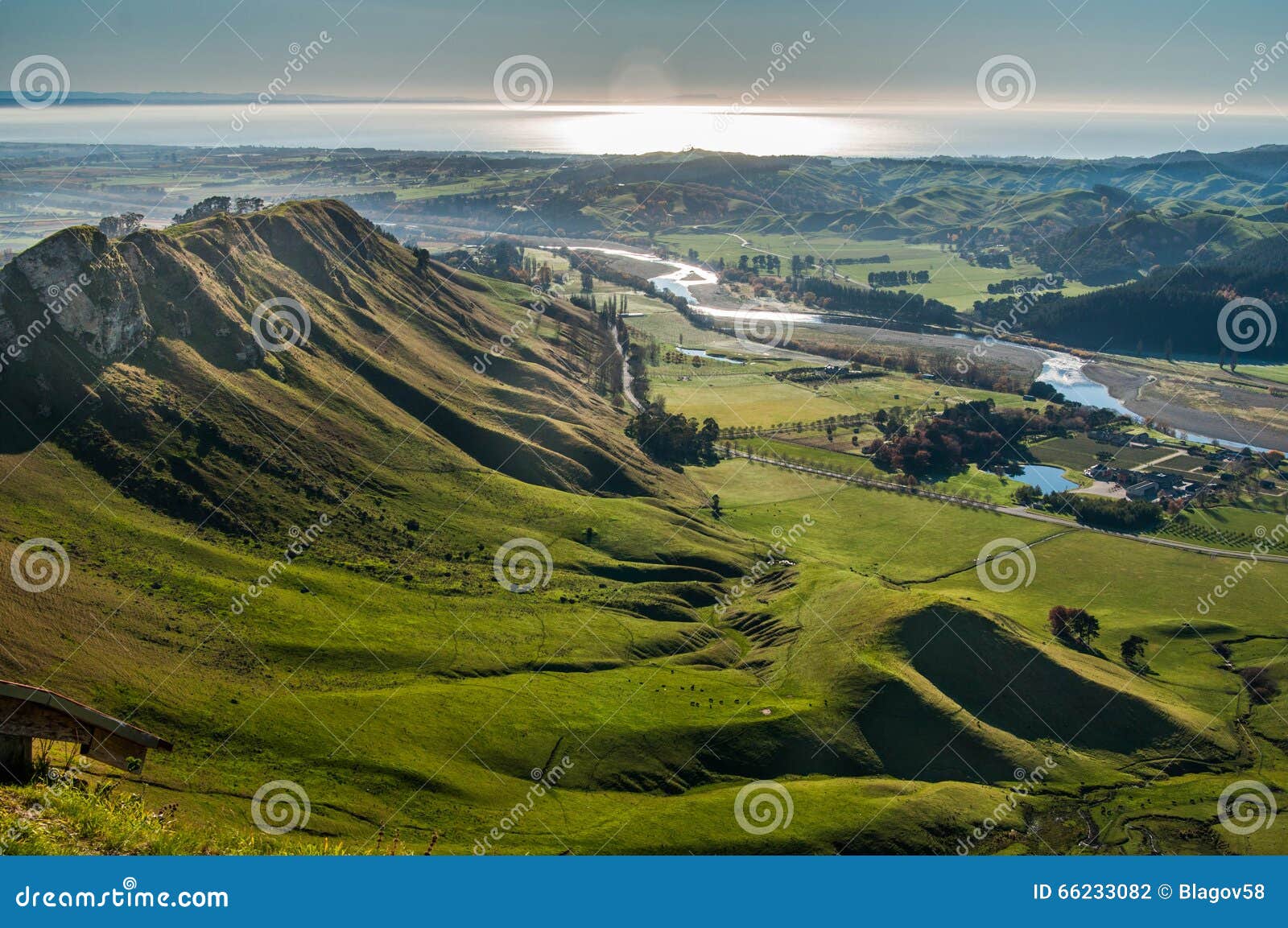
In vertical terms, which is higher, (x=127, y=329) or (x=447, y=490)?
(x=447, y=490)

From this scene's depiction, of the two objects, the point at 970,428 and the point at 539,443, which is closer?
the point at 539,443

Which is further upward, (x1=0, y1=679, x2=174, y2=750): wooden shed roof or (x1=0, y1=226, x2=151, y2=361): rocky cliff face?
(x1=0, y1=226, x2=151, y2=361): rocky cliff face

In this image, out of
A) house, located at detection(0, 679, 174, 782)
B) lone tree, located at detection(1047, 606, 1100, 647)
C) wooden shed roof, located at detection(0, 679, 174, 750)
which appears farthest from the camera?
lone tree, located at detection(1047, 606, 1100, 647)

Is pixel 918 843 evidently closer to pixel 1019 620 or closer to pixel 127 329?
pixel 1019 620

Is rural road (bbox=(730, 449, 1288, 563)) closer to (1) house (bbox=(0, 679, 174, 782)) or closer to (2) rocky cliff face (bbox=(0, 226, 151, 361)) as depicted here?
(2) rocky cliff face (bbox=(0, 226, 151, 361))

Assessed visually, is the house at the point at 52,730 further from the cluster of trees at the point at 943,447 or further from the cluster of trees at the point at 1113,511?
the cluster of trees at the point at 943,447

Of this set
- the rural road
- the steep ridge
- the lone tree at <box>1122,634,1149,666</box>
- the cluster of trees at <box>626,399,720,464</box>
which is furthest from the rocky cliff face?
the lone tree at <box>1122,634,1149,666</box>

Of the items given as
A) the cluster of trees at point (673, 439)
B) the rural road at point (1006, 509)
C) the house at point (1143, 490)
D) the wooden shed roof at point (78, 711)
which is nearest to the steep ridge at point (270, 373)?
the cluster of trees at point (673, 439)

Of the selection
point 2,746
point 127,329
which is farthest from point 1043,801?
point 127,329
